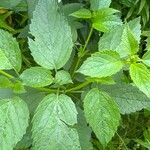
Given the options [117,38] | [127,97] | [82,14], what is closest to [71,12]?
[82,14]

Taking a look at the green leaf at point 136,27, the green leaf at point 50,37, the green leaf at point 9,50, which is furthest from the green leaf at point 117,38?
the green leaf at point 9,50

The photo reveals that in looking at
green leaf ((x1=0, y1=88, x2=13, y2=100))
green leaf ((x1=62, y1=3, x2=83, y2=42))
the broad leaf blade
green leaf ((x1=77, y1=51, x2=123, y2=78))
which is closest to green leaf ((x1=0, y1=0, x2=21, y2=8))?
the broad leaf blade

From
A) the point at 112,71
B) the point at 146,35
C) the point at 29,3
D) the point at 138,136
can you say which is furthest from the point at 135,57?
the point at 138,136

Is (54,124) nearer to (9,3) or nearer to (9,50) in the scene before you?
(9,50)

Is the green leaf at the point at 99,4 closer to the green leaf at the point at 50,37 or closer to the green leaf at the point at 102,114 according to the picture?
the green leaf at the point at 50,37

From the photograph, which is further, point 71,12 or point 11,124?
point 71,12

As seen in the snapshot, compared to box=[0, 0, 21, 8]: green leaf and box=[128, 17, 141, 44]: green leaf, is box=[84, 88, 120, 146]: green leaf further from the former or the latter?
box=[0, 0, 21, 8]: green leaf
